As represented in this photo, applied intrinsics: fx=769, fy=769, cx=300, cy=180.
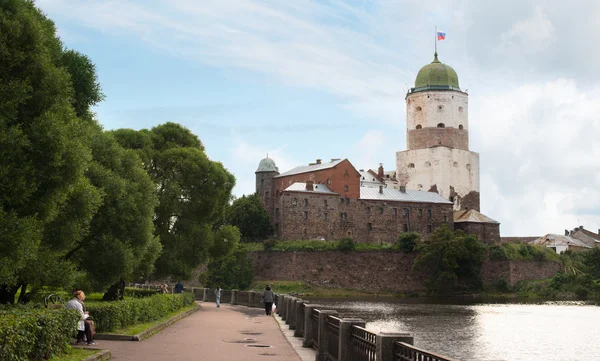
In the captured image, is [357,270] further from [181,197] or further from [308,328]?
[308,328]

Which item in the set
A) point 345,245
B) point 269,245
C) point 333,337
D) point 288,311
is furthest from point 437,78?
point 333,337

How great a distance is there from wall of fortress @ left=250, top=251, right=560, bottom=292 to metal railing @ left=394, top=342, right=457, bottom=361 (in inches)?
2951

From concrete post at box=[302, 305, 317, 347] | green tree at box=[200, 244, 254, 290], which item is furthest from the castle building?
concrete post at box=[302, 305, 317, 347]

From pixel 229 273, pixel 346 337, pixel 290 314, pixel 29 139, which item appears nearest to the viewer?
pixel 346 337

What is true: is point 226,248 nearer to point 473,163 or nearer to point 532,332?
point 532,332

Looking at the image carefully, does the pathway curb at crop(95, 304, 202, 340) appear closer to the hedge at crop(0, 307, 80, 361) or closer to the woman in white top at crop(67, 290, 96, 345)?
the woman in white top at crop(67, 290, 96, 345)

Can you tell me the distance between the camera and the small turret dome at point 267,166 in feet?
318

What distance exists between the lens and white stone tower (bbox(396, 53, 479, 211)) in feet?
354

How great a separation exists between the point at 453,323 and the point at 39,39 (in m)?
31.5

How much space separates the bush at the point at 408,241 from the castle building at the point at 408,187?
20.3ft

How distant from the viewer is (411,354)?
9.12 meters

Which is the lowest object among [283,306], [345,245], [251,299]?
[283,306]

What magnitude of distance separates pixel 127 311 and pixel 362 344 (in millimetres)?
10437

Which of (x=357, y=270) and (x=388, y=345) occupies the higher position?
(x=357, y=270)
